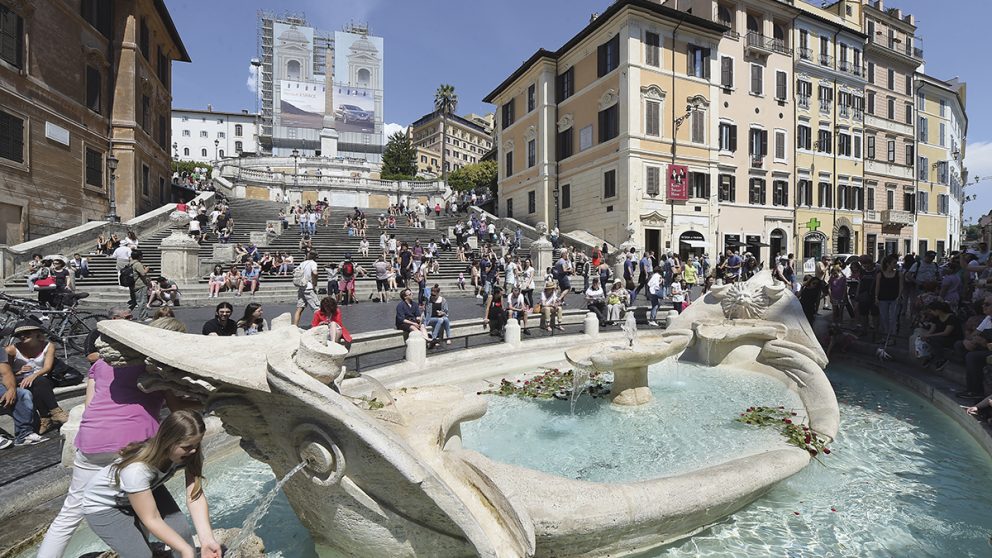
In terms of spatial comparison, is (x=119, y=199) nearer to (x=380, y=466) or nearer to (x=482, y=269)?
(x=482, y=269)

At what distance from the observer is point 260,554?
2.85 m

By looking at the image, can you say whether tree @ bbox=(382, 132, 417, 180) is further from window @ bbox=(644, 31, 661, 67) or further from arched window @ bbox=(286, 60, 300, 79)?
window @ bbox=(644, 31, 661, 67)

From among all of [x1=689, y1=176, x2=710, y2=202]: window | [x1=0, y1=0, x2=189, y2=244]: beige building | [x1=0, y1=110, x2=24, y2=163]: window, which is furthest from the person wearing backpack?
[x1=689, y1=176, x2=710, y2=202]: window

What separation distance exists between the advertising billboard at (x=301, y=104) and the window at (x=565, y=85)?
50.3 metres

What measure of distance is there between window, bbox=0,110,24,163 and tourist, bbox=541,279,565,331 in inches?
801

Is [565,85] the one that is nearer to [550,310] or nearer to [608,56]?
[608,56]

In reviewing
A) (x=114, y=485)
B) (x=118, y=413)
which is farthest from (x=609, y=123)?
(x=114, y=485)

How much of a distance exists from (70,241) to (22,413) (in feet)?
52.2

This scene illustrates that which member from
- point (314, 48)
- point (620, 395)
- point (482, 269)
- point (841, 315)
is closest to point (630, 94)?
point (482, 269)

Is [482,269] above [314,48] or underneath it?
underneath

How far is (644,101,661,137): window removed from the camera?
27.1 meters

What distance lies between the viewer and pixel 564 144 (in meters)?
32.0

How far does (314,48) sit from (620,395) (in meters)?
82.4

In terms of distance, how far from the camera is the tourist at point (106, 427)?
257 centimetres
